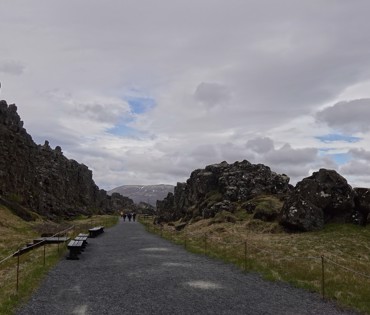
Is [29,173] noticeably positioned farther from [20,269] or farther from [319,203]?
[20,269]

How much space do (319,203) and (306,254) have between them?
1300cm

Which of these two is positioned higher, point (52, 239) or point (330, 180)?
point (330, 180)

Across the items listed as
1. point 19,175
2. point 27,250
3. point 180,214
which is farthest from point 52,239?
point 180,214

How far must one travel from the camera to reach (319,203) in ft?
123

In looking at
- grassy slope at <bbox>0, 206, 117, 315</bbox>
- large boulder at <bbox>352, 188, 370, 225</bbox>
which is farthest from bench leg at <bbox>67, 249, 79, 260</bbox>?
large boulder at <bbox>352, 188, 370, 225</bbox>

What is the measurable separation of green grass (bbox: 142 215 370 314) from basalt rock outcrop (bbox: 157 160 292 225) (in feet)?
49.5

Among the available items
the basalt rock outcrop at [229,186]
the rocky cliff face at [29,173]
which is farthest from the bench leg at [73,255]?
the rocky cliff face at [29,173]

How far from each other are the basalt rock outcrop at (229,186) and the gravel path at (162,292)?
3553 cm

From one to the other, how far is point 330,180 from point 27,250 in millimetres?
27145

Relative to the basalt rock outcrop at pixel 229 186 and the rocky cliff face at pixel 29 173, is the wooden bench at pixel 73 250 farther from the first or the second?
the rocky cliff face at pixel 29 173

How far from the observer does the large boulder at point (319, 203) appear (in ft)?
119

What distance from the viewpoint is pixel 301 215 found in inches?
1433

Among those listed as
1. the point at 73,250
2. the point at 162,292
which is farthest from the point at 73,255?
the point at 162,292

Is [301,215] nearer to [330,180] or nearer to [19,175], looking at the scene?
[330,180]
